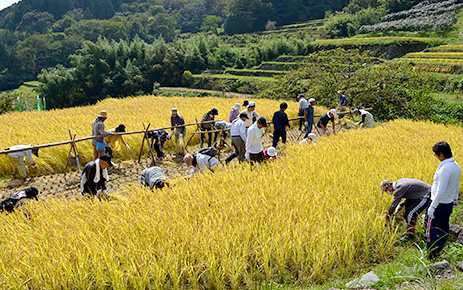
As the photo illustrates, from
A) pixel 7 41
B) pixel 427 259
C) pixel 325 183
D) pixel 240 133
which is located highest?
pixel 7 41

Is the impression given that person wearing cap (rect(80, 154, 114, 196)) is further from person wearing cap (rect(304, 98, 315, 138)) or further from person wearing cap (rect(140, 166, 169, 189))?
person wearing cap (rect(304, 98, 315, 138))

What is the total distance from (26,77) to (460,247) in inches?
2866

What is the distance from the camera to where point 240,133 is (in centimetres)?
692

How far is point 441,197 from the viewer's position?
3.70m

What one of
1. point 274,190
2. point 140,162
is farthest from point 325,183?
point 140,162

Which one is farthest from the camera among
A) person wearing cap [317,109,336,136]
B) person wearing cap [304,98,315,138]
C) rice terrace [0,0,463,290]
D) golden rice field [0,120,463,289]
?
person wearing cap [304,98,315,138]

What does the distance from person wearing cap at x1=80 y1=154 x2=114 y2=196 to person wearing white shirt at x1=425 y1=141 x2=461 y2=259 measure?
4181mm

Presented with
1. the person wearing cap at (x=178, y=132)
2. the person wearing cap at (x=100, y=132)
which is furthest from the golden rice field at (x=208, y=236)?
the person wearing cap at (x=178, y=132)

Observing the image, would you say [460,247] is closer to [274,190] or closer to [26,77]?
[274,190]

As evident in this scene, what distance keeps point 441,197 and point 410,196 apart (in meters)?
0.61

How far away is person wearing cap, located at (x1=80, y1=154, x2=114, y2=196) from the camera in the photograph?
5031 mm

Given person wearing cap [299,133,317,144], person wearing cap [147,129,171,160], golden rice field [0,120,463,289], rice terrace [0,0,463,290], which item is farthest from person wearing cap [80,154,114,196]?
person wearing cap [299,133,317,144]

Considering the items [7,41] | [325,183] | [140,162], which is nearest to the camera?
[325,183]

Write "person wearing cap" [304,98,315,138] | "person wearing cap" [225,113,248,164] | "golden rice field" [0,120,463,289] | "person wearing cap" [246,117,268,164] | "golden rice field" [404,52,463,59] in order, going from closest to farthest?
1. "golden rice field" [0,120,463,289]
2. "person wearing cap" [246,117,268,164]
3. "person wearing cap" [225,113,248,164]
4. "person wearing cap" [304,98,315,138]
5. "golden rice field" [404,52,463,59]
